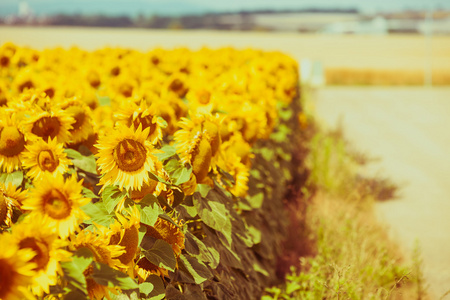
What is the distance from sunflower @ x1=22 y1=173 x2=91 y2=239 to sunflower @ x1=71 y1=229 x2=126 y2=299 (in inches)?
1.7

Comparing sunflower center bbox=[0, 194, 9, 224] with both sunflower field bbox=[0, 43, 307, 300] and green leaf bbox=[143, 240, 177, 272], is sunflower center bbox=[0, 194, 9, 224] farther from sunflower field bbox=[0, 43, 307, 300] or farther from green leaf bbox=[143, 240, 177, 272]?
green leaf bbox=[143, 240, 177, 272]

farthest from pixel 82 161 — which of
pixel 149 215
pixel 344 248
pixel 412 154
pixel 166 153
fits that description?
pixel 412 154

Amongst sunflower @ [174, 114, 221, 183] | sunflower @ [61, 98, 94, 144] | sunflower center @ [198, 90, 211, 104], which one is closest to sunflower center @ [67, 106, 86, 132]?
sunflower @ [61, 98, 94, 144]

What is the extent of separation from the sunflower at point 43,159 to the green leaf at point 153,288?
590 millimetres

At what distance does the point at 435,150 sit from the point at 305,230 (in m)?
5.02

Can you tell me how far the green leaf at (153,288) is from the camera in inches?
65.2

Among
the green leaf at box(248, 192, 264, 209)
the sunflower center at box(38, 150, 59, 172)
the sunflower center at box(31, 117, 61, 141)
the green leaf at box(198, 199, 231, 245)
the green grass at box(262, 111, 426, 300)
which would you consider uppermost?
the sunflower center at box(31, 117, 61, 141)

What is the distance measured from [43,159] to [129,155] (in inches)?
15.7

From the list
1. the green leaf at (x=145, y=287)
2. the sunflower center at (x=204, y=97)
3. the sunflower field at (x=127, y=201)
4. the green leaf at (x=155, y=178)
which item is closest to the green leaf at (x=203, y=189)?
the sunflower field at (x=127, y=201)

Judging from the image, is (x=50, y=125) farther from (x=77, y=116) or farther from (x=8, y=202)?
(x=8, y=202)

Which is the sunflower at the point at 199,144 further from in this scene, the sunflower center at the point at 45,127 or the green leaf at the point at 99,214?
the sunflower center at the point at 45,127

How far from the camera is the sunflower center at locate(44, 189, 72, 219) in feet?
4.77

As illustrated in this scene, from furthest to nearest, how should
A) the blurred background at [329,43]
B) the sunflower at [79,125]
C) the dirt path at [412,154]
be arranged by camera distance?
the blurred background at [329,43], the dirt path at [412,154], the sunflower at [79,125]

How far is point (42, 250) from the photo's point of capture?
51.2 inches
